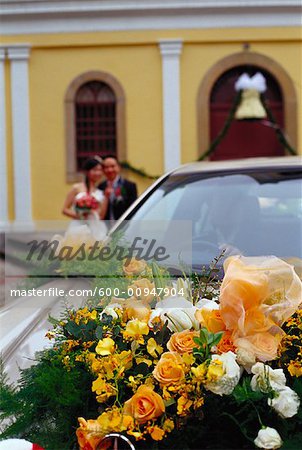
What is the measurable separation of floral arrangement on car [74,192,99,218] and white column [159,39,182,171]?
25.1ft

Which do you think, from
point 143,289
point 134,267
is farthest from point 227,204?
point 143,289

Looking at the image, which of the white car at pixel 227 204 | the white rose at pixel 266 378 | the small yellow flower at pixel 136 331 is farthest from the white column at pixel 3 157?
the white rose at pixel 266 378

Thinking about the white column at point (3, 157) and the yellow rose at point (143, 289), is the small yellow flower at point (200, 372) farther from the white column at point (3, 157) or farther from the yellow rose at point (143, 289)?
the white column at point (3, 157)

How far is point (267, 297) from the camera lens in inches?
80.5

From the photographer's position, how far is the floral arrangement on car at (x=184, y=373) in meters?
1.86

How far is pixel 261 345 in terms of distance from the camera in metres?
1.97

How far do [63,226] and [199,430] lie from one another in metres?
14.3

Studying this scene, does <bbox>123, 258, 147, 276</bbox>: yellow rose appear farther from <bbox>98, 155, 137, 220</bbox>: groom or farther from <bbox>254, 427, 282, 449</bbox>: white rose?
<bbox>98, 155, 137, 220</bbox>: groom

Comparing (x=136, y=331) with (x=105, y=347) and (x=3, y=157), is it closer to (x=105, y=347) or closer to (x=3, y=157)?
(x=105, y=347)

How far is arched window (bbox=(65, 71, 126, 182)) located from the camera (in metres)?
16.0

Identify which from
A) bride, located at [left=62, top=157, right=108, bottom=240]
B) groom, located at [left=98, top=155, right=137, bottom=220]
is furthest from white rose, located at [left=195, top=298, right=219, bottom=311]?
groom, located at [left=98, top=155, right=137, bottom=220]

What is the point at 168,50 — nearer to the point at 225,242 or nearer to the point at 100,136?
the point at 100,136

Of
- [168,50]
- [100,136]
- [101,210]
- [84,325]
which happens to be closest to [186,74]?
[168,50]

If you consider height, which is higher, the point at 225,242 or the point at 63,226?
the point at 225,242
